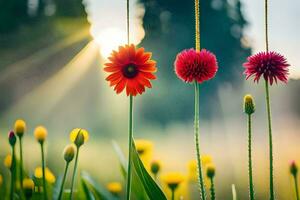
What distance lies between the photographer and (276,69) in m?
0.83

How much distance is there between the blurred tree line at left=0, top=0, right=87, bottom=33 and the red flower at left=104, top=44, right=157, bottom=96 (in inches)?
351

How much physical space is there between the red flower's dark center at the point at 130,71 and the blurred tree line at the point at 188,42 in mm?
8346

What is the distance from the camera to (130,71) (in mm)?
779

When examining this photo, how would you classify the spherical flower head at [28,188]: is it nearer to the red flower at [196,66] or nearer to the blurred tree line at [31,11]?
the red flower at [196,66]

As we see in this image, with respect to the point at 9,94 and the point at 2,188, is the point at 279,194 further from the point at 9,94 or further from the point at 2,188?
the point at 9,94

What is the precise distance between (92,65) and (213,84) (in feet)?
8.05

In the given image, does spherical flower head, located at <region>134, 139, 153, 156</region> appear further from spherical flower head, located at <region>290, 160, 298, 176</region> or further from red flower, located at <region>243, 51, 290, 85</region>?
red flower, located at <region>243, 51, 290, 85</region>

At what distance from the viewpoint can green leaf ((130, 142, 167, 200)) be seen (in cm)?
83

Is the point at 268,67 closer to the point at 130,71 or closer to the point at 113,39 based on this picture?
the point at 130,71

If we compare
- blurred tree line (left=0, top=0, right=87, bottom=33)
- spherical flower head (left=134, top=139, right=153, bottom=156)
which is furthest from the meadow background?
spherical flower head (left=134, top=139, right=153, bottom=156)

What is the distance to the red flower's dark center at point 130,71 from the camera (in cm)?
77

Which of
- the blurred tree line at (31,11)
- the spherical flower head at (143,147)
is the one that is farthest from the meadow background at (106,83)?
the spherical flower head at (143,147)

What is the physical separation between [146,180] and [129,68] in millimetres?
199

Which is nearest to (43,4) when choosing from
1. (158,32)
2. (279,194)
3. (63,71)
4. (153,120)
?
(63,71)
